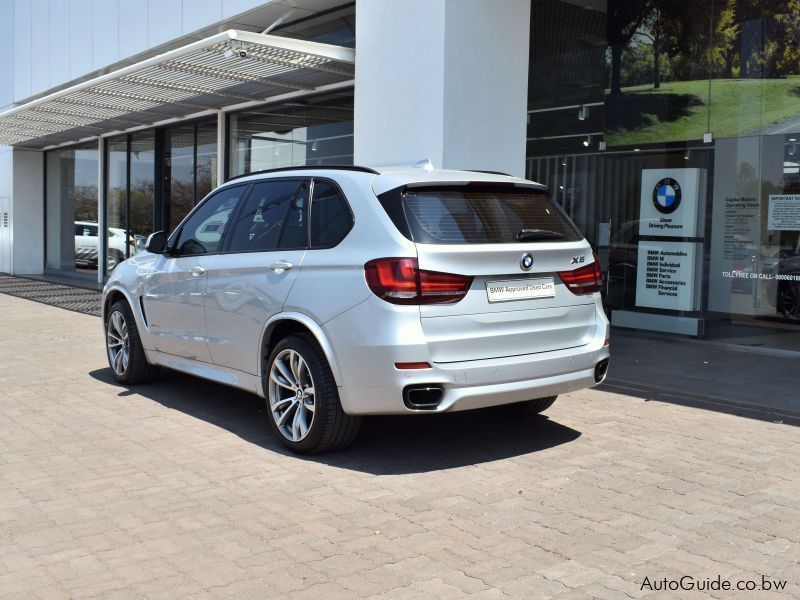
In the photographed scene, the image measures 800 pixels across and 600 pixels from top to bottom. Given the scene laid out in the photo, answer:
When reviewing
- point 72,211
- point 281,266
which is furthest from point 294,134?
point 72,211

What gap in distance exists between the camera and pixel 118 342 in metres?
7.84

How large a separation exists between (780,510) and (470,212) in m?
2.36

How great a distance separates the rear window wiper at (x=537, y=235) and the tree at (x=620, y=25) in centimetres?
714

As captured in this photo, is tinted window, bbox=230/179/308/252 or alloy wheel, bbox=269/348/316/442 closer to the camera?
alloy wheel, bbox=269/348/316/442

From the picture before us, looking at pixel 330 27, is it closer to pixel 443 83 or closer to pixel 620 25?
pixel 620 25

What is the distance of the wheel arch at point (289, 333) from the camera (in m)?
5.11

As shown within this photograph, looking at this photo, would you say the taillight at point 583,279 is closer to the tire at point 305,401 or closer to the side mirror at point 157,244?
the tire at point 305,401

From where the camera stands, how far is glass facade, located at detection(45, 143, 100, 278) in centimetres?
2131

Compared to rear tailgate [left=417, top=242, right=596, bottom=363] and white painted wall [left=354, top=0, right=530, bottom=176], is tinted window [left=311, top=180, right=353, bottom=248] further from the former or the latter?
white painted wall [left=354, top=0, right=530, bottom=176]

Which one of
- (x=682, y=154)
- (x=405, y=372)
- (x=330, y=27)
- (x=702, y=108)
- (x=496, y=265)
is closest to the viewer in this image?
(x=405, y=372)

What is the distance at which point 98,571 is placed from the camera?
Result: 3.67m

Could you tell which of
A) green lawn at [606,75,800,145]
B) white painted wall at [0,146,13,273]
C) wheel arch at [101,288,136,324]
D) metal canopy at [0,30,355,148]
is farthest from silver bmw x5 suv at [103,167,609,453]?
white painted wall at [0,146,13,273]

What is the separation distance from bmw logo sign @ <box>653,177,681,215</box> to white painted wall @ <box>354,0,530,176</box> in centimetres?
278

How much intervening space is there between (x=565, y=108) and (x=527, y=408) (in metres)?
7.46
